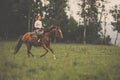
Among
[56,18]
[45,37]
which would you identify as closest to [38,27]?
[45,37]

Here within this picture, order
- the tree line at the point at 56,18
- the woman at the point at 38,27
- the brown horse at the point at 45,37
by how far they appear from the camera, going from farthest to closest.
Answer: the tree line at the point at 56,18 → the brown horse at the point at 45,37 → the woman at the point at 38,27

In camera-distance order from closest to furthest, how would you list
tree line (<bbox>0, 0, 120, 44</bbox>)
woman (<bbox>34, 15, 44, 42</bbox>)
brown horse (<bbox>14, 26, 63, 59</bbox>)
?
woman (<bbox>34, 15, 44, 42</bbox>)
brown horse (<bbox>14, 26, 63, 59</bbox>)
tree line (<bbox>0, 0, 120, 44</bbox>)

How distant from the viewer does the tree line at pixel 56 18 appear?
71.8 meters

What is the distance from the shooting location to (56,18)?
82.1 m

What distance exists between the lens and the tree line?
71812mm

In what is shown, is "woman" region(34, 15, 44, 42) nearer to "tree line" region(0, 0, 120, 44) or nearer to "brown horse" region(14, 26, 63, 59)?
"brown horse" region(14, 26, 63, 59)

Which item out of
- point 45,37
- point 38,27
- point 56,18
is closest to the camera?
point 38,27

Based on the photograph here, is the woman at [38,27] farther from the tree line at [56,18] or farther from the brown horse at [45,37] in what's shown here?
the tree line at [56,18]

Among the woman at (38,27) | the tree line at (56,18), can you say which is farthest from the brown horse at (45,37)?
the tree line at (56,18)

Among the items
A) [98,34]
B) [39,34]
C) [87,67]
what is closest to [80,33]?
[98,34]

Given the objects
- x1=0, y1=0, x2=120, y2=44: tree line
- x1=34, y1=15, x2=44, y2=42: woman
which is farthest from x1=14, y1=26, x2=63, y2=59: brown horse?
x1=0, y1=0, x2=120, y2=44: tree line

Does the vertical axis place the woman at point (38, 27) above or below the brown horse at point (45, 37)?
above

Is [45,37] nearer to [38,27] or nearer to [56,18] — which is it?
[38,27]

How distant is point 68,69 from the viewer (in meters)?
18.7
